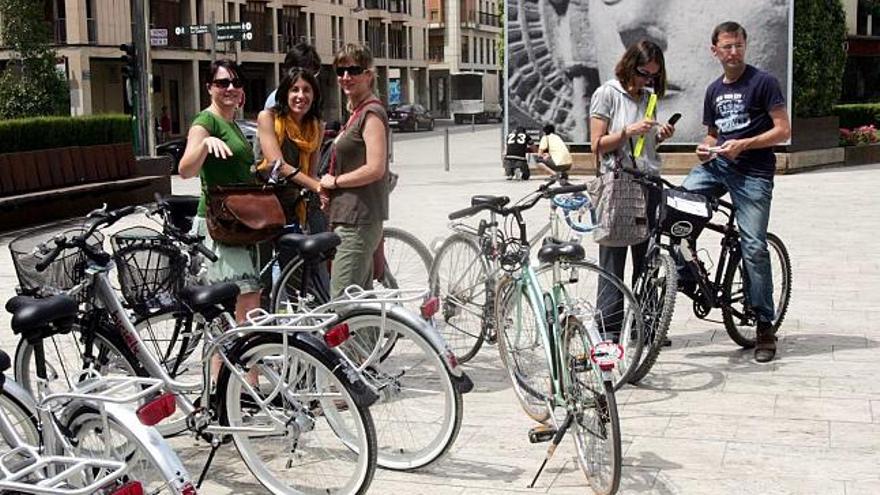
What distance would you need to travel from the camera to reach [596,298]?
5.60 metres

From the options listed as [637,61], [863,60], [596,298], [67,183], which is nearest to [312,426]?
[596,298]

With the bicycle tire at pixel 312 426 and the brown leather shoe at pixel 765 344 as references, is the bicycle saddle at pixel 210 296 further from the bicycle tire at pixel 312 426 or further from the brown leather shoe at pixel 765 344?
the brown leather shoe at pixel 765 344

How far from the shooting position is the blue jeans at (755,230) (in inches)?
245

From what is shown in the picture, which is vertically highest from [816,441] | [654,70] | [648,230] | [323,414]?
[654,70]

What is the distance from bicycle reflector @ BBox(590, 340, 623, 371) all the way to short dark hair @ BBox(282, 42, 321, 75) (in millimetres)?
2690

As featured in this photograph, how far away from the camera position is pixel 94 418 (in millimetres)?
3262

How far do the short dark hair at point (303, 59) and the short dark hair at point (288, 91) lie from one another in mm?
248

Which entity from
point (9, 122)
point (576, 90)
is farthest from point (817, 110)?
point (9, 122)

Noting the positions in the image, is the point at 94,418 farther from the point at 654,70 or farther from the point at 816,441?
the point at 654,70

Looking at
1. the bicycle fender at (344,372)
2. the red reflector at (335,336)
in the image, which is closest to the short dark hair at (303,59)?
the red reflector at (335,336)

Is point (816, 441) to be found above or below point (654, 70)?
below

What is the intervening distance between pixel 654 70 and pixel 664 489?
2605mm

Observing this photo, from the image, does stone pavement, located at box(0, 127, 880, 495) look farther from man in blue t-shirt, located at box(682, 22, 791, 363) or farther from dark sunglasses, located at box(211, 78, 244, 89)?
dark sunglasses, located at box(211, 78, 244, 89)

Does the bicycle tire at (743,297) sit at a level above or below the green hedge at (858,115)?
below
